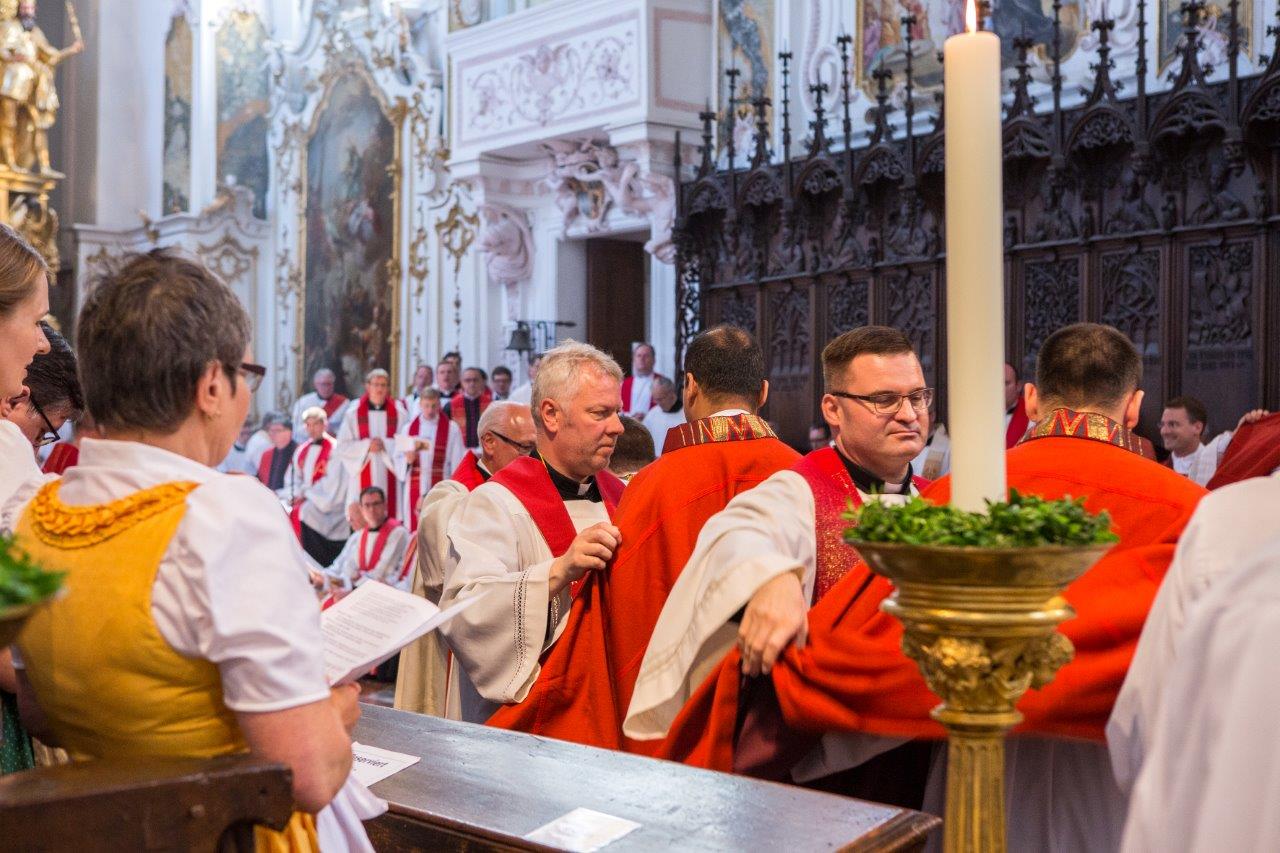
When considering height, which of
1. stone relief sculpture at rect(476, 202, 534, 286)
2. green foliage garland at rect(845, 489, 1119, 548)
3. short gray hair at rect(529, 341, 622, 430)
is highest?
stone relief sculpture at rect(476, 202, 534, 286)

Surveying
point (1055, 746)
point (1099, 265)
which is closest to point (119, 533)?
point (1055, 746)

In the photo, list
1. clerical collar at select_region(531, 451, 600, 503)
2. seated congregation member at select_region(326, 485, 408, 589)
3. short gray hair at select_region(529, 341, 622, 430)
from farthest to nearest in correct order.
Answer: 1. seated congregation member at select_region(326, 485, 408, 589)
2. clerical collar at select_region(531, 451, 600, 503)
3. short gray hair at select_region(529, 341, 622, 430)

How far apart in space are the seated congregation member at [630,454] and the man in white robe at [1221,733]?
362 cm

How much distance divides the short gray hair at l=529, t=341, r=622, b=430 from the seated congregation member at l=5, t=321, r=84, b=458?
51.3 inches

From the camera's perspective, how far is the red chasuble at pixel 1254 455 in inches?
197

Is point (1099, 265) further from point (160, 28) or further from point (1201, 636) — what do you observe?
point (160, 28)

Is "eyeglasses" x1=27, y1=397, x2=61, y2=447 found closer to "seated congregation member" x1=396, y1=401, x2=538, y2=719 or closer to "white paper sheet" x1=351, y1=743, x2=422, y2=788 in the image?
"white paper sheet" x1=351, y1=743, x2=422, y2=788

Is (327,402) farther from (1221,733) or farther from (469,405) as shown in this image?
(1221,733)

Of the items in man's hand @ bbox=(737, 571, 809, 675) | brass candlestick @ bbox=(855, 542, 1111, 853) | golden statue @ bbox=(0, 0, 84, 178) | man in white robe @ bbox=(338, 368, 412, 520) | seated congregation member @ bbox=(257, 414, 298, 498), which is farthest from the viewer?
golden statue @ bbox=(0, 0, 84, 178)

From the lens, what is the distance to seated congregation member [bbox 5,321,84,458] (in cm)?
361

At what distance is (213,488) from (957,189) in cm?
97

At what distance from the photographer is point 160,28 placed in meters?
21.7

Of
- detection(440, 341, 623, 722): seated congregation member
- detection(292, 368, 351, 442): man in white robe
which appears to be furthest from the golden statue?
detection(440, 341, 623, 722): seated congregation member

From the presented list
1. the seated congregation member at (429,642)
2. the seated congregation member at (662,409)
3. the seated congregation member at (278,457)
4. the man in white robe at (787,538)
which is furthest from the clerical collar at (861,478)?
the seated congregation member at (278,457)
